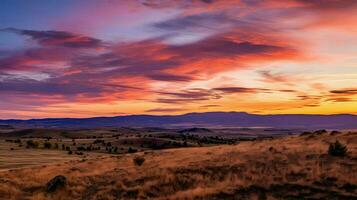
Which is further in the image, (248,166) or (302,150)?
(302,150)

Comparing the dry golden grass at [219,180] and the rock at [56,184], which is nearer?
the dry golden grass at [219,180]

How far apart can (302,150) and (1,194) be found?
2128 centimetres

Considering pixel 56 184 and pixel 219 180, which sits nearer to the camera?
pixel 219 180

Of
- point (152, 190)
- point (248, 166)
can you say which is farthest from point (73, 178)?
point (248, 166)

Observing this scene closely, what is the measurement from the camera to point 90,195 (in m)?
24.2

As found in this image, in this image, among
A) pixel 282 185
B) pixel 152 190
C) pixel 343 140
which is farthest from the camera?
pixel 343 140

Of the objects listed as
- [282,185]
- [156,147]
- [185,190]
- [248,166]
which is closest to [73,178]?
[185,190]

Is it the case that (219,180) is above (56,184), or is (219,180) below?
above

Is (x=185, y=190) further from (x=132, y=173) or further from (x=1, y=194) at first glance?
(x=1, y=194)

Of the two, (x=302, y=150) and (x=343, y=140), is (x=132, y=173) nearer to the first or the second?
(x=302, y=150)

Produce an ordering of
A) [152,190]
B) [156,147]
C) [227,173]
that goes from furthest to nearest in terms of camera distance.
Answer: [156,147]
[227,173]
[152,190]

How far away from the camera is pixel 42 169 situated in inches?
1332

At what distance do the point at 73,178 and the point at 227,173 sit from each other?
382 inches

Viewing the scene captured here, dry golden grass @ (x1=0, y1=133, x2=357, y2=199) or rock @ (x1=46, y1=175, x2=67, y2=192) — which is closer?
dry golden grass @ (x1=0, y1=133, x2=357, y2=199)
